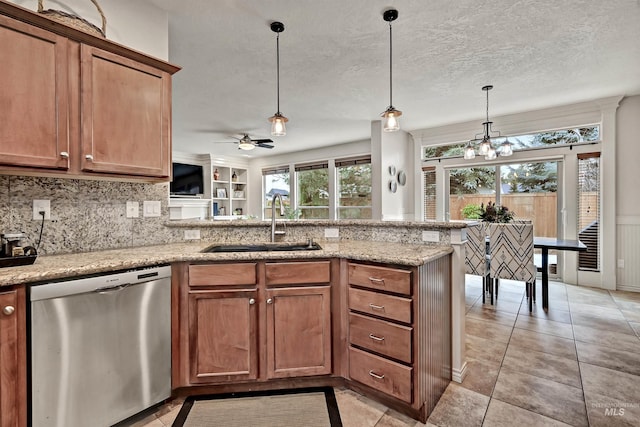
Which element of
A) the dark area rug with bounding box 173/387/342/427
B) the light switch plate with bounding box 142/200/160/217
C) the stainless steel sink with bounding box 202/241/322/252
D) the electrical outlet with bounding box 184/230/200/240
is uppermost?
the light switch plate with bounding box 142/200/160/217

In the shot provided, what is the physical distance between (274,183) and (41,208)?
21.1 ft

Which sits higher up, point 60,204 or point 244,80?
point 244,80

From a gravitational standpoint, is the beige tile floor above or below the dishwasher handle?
below

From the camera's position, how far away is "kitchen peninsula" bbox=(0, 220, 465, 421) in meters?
1.66

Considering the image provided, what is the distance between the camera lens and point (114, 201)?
2088 millimetres

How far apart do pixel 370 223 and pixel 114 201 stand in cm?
188

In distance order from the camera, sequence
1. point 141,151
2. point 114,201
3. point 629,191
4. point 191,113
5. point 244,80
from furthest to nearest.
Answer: point 191,113, point 629,191, point 244,80, point 114,201, point 141,151

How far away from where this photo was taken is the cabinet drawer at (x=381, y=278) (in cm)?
165

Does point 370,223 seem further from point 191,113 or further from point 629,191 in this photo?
point 629,191

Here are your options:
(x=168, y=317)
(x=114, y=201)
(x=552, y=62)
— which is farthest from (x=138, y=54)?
(x=552, y=62)

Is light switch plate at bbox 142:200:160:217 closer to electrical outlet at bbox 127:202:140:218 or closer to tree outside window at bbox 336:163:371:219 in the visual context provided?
electrical outlet at bbox 127:202:140:218

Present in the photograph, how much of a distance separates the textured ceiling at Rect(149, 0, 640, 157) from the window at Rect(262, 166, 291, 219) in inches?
122

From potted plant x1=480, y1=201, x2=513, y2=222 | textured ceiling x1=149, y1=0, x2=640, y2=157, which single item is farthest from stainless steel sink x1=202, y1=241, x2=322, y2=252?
potted plant x1=480, y1=201, x2=513, y2=222

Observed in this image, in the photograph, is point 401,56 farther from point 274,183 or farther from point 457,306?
point 274,183
